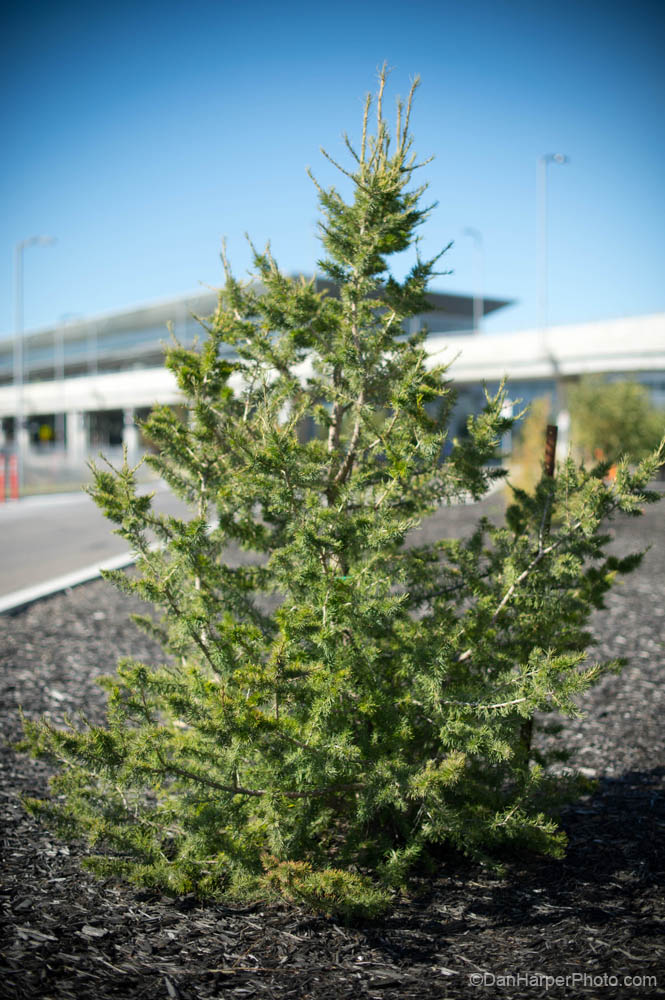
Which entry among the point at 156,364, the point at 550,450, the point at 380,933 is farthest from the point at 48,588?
the point at 156,364

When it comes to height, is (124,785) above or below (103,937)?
above

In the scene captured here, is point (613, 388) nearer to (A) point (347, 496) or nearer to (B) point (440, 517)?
(B) point (440, 517)

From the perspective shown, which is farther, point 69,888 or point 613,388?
point 613,388

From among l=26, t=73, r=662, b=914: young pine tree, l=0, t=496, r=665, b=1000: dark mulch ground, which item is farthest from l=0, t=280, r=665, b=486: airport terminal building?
l=0, t=496, r=665, b=1000: dark mulch ground

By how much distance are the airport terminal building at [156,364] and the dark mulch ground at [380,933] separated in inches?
69.3

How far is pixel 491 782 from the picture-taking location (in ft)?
10.2

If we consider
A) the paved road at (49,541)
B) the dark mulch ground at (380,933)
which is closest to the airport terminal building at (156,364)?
the dark mulch ground at (380,933)

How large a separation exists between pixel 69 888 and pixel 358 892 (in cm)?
122

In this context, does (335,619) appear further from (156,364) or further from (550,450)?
(156,364)

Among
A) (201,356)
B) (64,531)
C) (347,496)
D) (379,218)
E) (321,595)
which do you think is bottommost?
(64,531)

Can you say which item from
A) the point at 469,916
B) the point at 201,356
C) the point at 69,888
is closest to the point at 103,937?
the point at 69,888

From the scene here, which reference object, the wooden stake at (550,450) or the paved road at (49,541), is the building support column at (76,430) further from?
the wooden stake at (550,450)

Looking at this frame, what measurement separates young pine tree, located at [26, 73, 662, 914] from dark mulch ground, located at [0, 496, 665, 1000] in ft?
0.57

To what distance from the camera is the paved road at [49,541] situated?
10.5 metres
